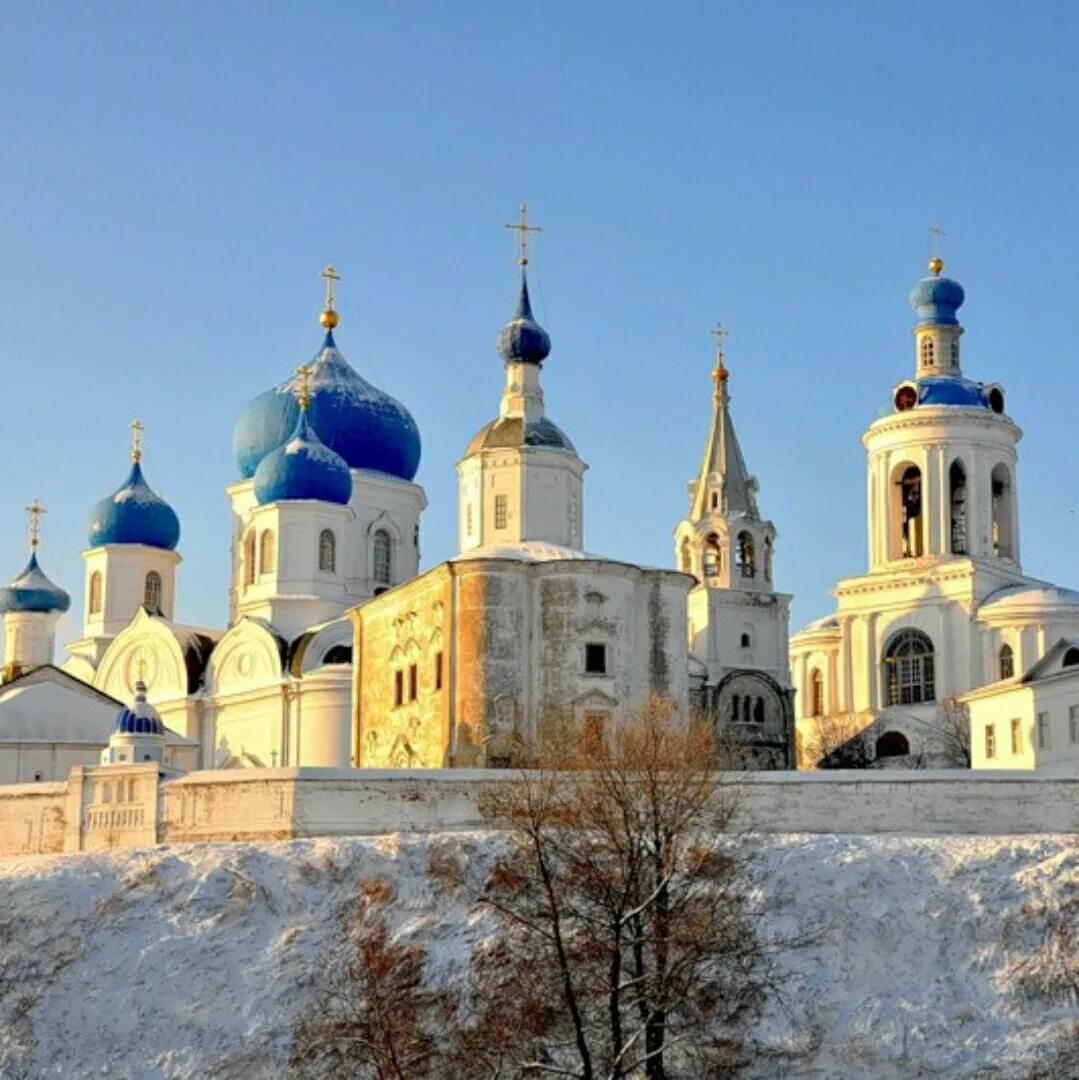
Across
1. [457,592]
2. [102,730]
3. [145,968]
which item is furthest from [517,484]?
[145,968]

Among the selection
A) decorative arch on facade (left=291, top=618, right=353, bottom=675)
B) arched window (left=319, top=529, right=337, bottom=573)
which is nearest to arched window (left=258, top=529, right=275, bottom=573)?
arched window (left=319, top=529, right=337, bottom=573)

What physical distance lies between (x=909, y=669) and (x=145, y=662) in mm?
15897

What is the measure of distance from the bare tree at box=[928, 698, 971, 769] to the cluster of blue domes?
1727 cm

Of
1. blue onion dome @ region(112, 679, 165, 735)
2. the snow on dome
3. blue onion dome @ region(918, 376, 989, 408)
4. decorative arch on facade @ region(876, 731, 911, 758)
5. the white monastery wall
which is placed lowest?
the white monastery wall

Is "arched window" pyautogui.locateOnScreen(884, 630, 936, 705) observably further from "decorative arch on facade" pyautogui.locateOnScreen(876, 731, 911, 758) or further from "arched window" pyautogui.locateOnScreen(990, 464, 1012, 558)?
"arched window" pyautogui.locateOnScreen(990, 464, 1012, 558)

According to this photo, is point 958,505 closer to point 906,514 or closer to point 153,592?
point 906,514

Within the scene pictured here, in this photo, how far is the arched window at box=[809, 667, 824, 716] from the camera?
4641 cm

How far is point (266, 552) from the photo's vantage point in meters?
44.0

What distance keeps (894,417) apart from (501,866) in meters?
23.0

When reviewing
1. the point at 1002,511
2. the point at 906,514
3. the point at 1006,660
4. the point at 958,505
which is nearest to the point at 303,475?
the point at 906,514

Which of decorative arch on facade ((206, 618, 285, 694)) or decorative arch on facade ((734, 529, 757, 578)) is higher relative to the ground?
decorative arch on facade ((734, 529, 757, 578))

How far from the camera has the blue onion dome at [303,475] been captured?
43.4 m

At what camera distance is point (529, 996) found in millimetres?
22750

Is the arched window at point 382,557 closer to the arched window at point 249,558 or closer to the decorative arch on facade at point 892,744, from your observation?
the arched window at point 249,558
